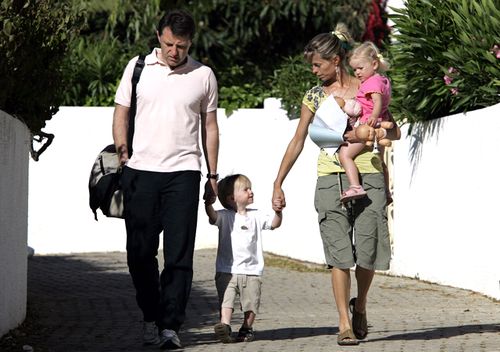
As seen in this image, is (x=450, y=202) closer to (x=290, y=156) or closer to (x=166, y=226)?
(x=290, y=156)

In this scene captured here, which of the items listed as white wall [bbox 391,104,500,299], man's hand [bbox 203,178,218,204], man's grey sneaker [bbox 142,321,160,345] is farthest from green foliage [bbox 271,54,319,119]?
man's grey sneaker [bbox 142,321,160,345]

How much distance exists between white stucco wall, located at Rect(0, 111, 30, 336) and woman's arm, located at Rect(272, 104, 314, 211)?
1663 millimetres

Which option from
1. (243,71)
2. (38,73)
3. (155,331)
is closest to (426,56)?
(38,73)

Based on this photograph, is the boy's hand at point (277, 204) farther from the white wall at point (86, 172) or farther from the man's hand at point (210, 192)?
the white wall at point (86, 172)

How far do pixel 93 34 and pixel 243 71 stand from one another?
244cm

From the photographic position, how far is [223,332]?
27.7 feet

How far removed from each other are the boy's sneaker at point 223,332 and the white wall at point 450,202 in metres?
3.22

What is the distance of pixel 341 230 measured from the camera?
27.5ft

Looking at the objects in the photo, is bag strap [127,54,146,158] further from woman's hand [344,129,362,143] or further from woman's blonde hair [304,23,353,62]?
woman's hand [344,129,362,143]

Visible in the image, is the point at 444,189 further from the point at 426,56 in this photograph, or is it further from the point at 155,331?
the point at 155,331

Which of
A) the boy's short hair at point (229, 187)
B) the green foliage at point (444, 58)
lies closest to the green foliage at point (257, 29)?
the green foliage at point (444, 58)

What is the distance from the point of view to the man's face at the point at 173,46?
8.20 m

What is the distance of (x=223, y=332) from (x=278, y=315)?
2.13 m

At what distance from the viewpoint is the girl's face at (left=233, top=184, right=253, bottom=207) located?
882 cm
